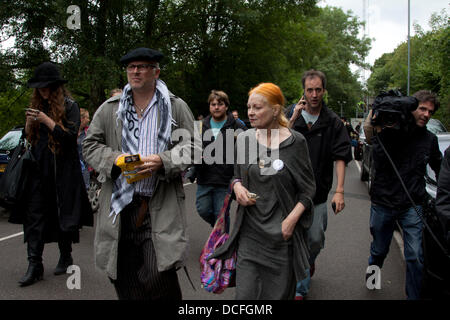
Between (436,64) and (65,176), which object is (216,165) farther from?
(436,64)

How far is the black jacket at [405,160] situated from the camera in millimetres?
3906

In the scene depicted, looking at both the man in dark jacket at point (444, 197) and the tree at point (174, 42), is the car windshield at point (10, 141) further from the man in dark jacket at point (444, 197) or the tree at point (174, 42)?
the man in dark jacket at point (444, 197)

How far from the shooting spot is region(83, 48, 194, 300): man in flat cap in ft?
8.88

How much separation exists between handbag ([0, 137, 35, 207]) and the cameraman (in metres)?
3.32

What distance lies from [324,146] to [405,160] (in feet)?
2.34

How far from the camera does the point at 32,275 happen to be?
4.58m

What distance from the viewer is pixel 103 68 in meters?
14.9

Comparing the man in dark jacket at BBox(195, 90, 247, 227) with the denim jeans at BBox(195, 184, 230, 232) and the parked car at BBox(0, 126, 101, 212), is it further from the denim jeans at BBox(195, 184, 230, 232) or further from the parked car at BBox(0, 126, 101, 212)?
the parked car at BBox(0, 126, 101, 212)

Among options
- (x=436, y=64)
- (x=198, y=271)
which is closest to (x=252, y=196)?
(x=198, y=271)

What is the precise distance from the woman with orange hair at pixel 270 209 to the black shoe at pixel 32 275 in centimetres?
256

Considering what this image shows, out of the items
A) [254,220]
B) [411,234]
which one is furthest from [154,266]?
[411,234]

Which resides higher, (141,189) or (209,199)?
(141,189)

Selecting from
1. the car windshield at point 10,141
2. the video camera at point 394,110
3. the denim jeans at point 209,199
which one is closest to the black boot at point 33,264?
the denim jeans at point 209,199
